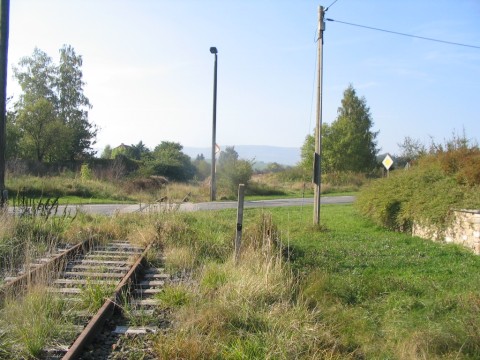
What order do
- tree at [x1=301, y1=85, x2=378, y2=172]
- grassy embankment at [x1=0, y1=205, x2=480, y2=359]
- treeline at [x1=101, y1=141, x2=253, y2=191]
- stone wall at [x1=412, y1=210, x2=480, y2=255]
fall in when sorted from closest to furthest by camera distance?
grassy embankment at [x1=0, y1=205, x2=480, y2=359] → stone wall at [x1=412, y1=210, x2=480, y2=255] → treeline at [x1=101, y1=141, x2=253, y2=191] → tree at [x1=301, y1=85, x2=378, y2=172]

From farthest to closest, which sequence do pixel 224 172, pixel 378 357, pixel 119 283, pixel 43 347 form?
pixel 224 172 < pixel 119 283 < pixel 378 357 < pixel 43 347

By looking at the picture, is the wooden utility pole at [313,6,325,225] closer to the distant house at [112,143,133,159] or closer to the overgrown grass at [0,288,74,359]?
the overgrown grass at [0,288,74,359]

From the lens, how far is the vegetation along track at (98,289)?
15.3 ft

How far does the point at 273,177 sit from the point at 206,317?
159 feet

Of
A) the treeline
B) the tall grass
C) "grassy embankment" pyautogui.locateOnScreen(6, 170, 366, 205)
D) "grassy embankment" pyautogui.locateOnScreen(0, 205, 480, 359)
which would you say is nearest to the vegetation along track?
"grassy embankment" pyautogui.locateOnScreen(0, 205, 480, 359)

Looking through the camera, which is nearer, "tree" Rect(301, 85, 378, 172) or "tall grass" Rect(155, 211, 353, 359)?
"tall grass" Rect(155, 211, 353, 359)

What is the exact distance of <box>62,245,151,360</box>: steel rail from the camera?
4267mm

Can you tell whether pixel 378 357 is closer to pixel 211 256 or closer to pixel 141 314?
pixel 141 314

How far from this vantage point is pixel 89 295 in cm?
576

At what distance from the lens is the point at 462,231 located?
11.1 m

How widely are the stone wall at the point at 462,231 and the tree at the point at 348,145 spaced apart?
38.0 metres

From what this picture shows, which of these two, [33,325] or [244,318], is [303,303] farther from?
[33,325]

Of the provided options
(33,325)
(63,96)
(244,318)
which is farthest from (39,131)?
(244,318)

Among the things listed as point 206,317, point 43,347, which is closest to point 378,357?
point 206,317
